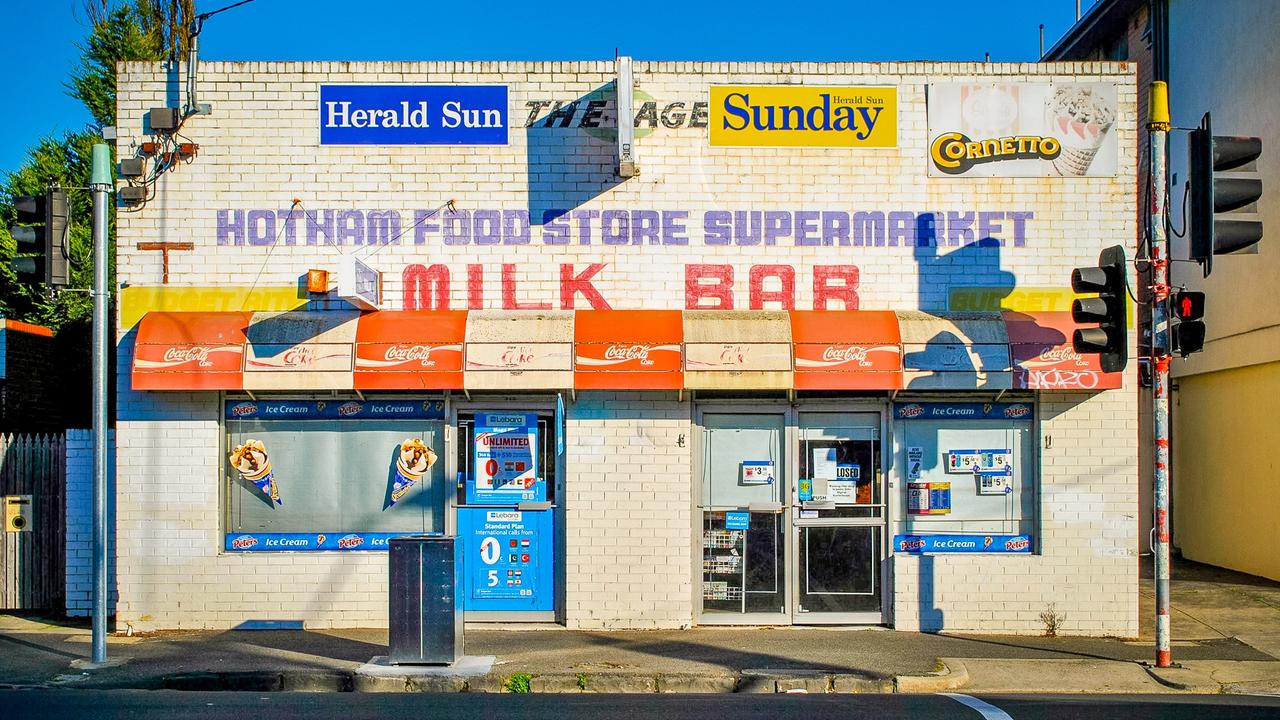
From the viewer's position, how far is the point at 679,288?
12.0 metres

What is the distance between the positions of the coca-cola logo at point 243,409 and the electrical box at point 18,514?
2.69m

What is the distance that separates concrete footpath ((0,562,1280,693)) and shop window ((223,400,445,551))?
1.15 m

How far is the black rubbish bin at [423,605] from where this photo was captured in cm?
984

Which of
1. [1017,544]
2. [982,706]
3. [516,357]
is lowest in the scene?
[982,706]

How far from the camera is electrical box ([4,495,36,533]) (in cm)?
1247

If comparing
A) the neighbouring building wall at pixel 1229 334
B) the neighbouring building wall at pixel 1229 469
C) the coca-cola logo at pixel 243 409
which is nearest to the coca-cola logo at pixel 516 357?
the coca-cola logo at pixel 243 409

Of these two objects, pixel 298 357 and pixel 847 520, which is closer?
pixel 298 357

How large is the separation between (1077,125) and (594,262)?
5.40 metres

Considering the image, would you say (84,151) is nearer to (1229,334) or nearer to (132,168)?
(132,168)

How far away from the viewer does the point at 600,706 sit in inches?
341

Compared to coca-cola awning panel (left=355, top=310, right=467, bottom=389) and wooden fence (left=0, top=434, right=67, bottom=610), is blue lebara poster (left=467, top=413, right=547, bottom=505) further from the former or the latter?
wooden fence (left=0, top=434, right=67, bottom=610)

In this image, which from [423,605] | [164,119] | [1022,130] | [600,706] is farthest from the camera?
[1022,130]

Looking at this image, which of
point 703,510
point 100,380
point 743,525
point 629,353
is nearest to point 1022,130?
point 629,353

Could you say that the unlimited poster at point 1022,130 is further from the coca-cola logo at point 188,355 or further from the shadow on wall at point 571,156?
the coca-cola logo at point 188,355
